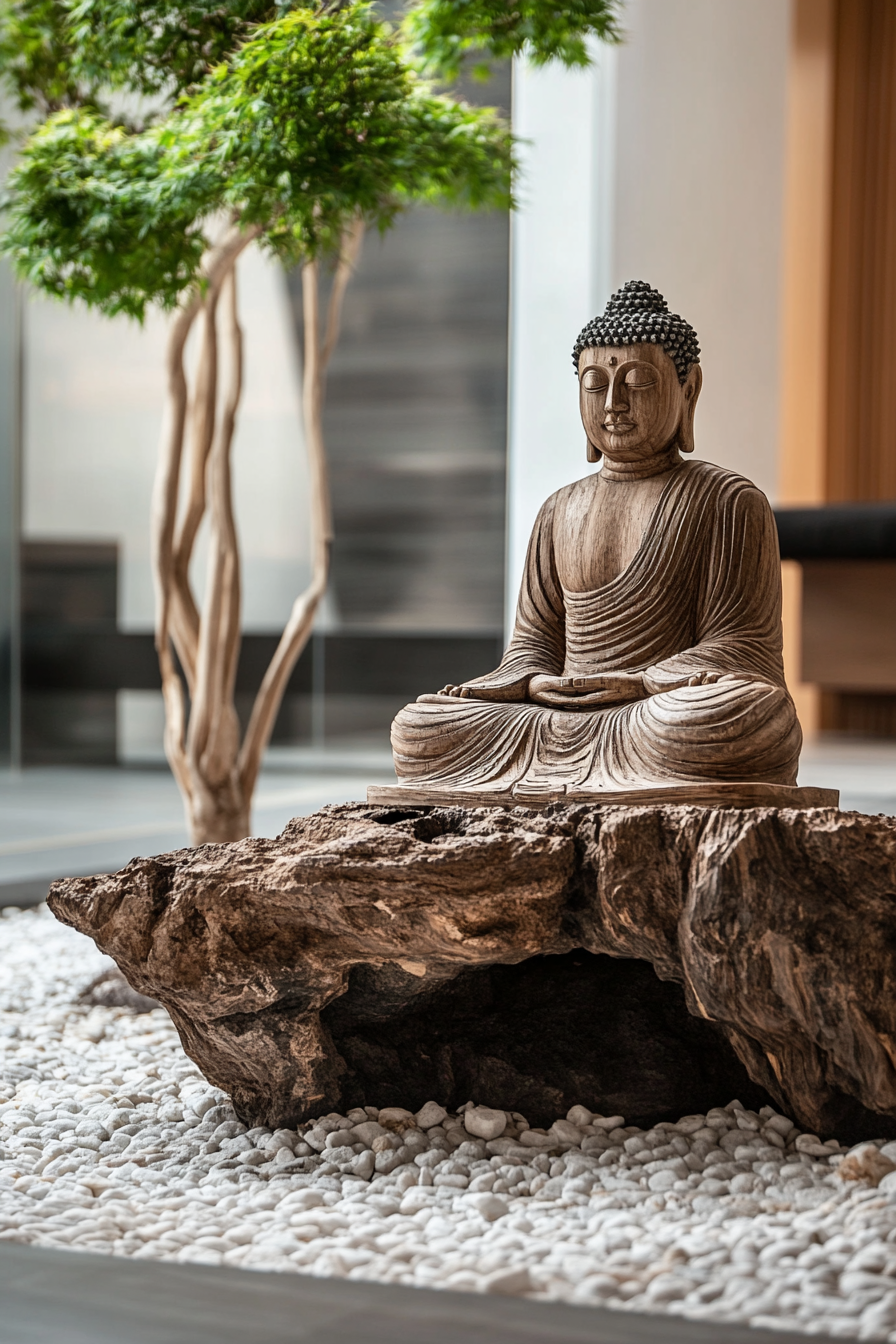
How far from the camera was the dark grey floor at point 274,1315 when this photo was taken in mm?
1696

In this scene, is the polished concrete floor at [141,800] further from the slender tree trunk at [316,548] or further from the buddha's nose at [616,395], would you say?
the buddha's nose at [616,395]

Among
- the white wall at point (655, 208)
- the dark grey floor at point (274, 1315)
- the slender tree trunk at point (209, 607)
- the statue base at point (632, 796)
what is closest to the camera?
the dark grey floor at point (274, 1315)

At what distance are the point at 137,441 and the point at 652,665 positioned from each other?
5.94m

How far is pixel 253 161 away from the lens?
3.67 metres

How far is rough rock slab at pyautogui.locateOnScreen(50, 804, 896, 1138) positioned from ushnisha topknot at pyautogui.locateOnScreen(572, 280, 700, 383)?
1023 mm

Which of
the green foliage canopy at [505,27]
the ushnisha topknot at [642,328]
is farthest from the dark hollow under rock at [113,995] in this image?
the green foliage canopy at [505,27]

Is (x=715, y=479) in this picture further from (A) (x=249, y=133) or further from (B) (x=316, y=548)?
(B) (x=316, y=548)

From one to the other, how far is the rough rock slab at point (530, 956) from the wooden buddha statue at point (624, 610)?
8.9 inches

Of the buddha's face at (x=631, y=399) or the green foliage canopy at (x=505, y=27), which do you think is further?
the green foliage canopy at (x=505, y=27)

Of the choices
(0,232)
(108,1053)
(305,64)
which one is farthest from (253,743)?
(305,64)

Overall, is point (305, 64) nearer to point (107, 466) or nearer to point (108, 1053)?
point (108, 1053)

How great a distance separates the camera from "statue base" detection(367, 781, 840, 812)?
254 cm

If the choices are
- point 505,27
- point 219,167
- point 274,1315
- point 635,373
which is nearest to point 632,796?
point 635,373

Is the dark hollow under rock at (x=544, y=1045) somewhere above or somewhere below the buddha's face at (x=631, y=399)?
below
